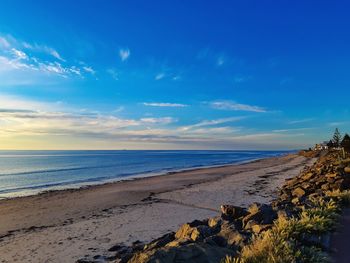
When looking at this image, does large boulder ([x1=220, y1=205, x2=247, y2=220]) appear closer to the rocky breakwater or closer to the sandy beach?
the rocky breakwater

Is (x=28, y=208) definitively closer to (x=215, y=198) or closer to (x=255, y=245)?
(x=215, y=198)

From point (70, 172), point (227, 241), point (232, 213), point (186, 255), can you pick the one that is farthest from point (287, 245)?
point (70, 172)

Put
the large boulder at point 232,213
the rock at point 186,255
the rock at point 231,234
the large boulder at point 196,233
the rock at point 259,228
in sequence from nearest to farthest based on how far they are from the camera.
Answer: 1. the rock at point 186,255
2. the rock at point 231,234
3. the large boulder at point 196,233
4. the rock at point 259,228
5. the large boulder at point 232,213

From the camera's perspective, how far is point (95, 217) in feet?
54.9

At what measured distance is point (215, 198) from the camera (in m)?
21.3

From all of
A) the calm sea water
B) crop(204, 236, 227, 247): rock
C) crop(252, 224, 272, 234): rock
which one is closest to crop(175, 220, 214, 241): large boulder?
crop(204, 236, 227, 247): rock

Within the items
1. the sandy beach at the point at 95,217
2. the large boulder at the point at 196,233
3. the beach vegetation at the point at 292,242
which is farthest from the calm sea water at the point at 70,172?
the beach vegetation at the point at 292,242

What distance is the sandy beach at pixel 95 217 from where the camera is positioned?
38.3 ft

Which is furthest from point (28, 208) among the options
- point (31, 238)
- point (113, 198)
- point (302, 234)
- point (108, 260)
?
point (302, 234)

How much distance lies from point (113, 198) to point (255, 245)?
16921 mm

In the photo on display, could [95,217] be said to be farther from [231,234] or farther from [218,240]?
[218,240]

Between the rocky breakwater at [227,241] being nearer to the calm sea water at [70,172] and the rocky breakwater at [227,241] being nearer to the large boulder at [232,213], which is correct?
the large boulder at [232,213]

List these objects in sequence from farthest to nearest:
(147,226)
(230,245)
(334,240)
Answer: (147,226) < (334,240) < (230,245)

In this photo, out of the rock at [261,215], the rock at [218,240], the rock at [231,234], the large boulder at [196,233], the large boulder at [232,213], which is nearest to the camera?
the rock at [218,240]
